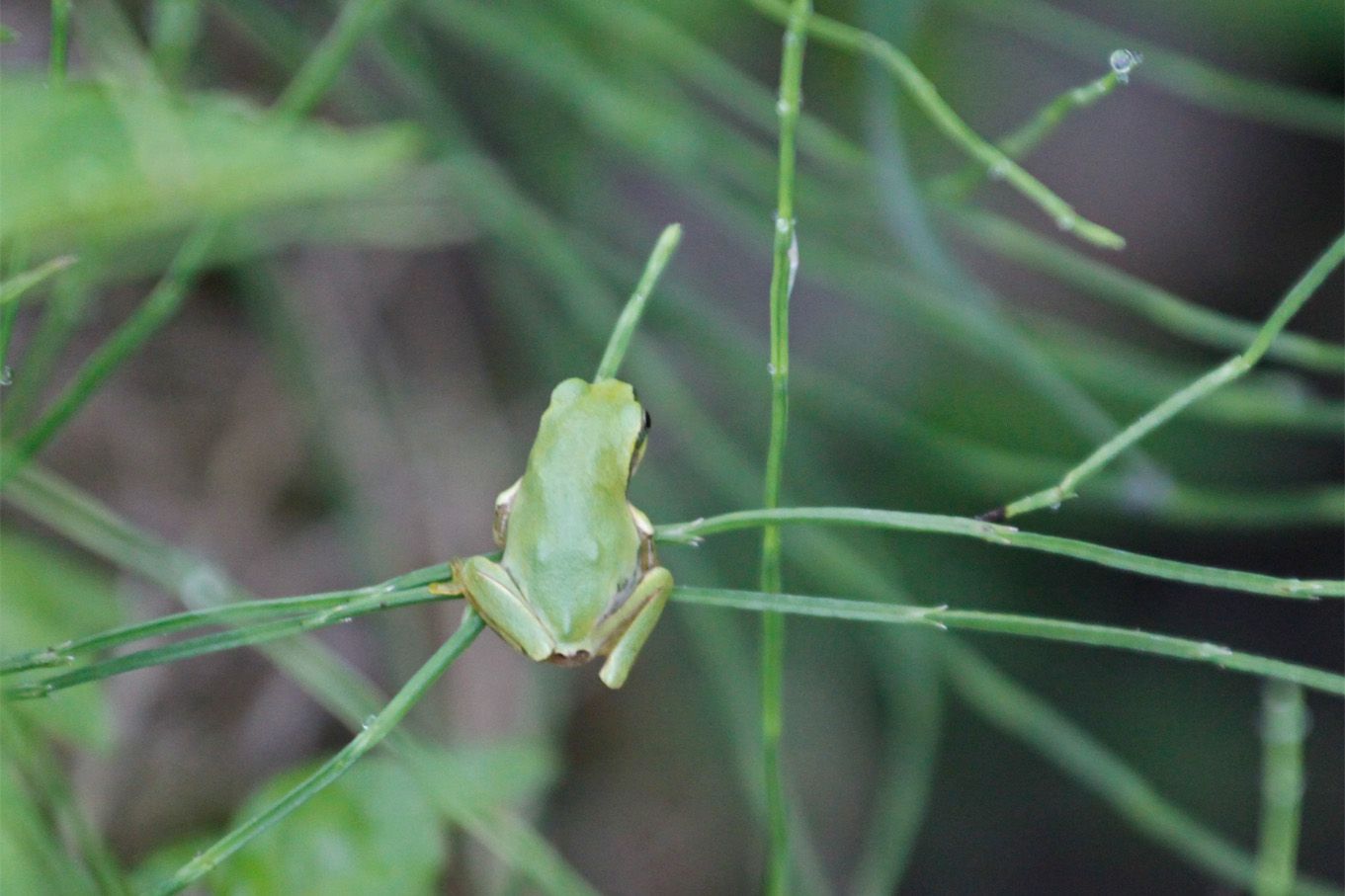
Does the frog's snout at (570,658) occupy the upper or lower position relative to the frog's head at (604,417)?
lower

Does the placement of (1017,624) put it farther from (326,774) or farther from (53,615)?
(53,615)

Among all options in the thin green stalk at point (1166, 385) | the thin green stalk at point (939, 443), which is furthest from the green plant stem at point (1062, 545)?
the thin green stalk at point (939, 443)

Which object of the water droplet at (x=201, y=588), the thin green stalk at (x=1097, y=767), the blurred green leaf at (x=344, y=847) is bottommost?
the blurred green leaf at (x=344, y=847)

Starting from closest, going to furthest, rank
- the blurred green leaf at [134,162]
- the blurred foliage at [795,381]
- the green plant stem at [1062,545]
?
1. the blurred green leaf at [134,162]
2. the green plant stem at [1062,545]
3. the blurred foliage at [795,381]

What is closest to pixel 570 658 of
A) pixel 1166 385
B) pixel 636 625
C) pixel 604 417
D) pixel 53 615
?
pixel 636 625

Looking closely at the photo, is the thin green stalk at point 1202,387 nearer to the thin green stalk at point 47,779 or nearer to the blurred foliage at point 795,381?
the blurred foliage at point 795,381

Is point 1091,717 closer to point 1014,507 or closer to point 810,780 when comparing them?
point 810,780

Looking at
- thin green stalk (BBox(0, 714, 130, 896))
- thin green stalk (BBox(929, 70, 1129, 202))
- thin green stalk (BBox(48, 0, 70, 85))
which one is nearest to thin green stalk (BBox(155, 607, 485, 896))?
thin green stalk (BBox(0, 714, 130, 896))
